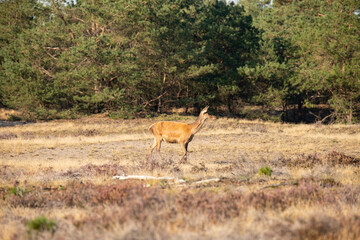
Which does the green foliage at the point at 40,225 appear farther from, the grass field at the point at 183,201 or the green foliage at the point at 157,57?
the green foliage at the point at 157,57

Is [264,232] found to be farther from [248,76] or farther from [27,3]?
[27,3]

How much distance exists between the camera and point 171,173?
1125 cm

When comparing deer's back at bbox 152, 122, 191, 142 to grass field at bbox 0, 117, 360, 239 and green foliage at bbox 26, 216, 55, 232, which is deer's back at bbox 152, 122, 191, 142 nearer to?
grass field at bbox 0, 117, 360, 239

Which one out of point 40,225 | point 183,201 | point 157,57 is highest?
point 157,57

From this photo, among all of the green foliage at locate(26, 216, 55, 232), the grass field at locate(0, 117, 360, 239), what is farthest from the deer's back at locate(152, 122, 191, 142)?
the green foliage at locate(26, 216, 55, 232)

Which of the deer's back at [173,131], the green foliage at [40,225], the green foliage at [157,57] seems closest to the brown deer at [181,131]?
the deer's back at [173,131]

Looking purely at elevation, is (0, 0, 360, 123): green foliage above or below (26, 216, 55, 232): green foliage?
above

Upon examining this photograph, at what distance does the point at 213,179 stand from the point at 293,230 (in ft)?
14.1

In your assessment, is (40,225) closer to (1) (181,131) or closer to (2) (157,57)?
(1) (181,131)

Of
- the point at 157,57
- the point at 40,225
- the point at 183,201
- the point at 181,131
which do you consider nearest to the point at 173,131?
the point at 181,131

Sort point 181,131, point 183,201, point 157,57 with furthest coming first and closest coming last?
point 157,57, point 181,131, point 183,201

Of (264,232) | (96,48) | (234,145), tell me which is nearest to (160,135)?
(234,145)

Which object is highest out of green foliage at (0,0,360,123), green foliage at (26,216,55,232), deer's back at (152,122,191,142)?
green foliage at (0,0,360,123)

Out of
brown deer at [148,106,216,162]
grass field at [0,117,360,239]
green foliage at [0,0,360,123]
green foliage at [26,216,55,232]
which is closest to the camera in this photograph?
grass field at [0,117,360,239]
